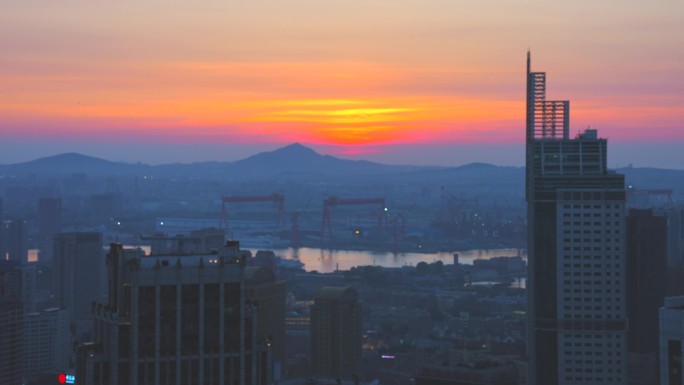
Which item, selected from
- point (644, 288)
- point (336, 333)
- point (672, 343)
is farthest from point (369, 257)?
point (672, 343)

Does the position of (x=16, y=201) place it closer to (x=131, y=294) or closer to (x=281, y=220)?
(x=281, y=220)

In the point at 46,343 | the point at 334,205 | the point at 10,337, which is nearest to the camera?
the point at 10,337

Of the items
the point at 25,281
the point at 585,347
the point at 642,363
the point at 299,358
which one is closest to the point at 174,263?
the point at 585,347

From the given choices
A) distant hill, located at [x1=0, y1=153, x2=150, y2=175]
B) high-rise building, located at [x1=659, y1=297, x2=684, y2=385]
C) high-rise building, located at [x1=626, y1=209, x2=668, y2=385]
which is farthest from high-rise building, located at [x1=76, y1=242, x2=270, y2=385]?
distant hill, located at [x1=0, y1=153, x2=150, y2=175]

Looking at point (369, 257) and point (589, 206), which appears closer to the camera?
point (589, 206)

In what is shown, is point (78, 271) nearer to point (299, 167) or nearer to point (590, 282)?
point (590, 282)

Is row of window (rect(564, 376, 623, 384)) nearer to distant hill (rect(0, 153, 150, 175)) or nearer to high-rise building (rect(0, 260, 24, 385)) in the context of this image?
high-rise building (rect(0, 260, 24, 385))

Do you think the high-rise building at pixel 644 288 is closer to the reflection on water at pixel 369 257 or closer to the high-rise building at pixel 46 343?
the high-rise building at pixel 46 343

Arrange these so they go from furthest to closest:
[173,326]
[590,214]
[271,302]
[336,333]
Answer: [271,302] < [336,333] < [590,214] < [173,326]

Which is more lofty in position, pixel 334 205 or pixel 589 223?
pixel 334 205
